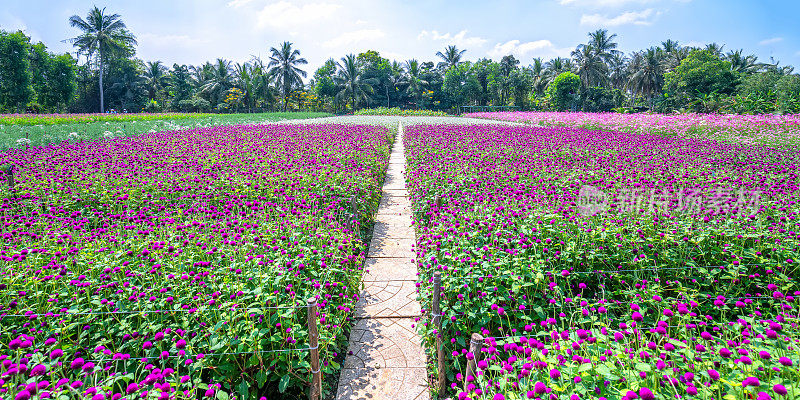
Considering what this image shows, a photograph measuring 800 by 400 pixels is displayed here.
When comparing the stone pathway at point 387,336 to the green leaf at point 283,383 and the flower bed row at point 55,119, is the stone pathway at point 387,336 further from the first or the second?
the flower bed row at point 55,119

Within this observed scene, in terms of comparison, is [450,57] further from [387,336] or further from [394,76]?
[387,336]

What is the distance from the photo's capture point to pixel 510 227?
3.31m

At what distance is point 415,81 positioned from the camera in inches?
2064

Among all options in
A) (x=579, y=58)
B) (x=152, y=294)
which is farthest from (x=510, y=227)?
(x=579, y=58)

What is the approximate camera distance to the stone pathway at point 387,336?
2.44m

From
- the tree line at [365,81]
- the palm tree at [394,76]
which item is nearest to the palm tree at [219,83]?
the tree line at [365,81]

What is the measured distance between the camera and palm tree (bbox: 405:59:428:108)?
52.4 metres

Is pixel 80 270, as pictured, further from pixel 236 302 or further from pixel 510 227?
pixel 510 227

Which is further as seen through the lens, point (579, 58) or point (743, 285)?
point (579, 58)

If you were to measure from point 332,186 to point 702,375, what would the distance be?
456 cm

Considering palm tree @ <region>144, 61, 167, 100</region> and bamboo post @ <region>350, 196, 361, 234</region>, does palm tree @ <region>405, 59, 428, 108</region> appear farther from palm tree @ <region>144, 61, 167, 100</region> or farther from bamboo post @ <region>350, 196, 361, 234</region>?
bamboo post @ <region>350, 196, 361, 234</region>

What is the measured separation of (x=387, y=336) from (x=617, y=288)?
6.30 feet

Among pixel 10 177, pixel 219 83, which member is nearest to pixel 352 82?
pixel 219 83

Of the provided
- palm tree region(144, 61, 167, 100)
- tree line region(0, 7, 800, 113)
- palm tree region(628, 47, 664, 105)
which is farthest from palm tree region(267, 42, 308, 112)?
palm tree region(628, 47, 664, 105)
